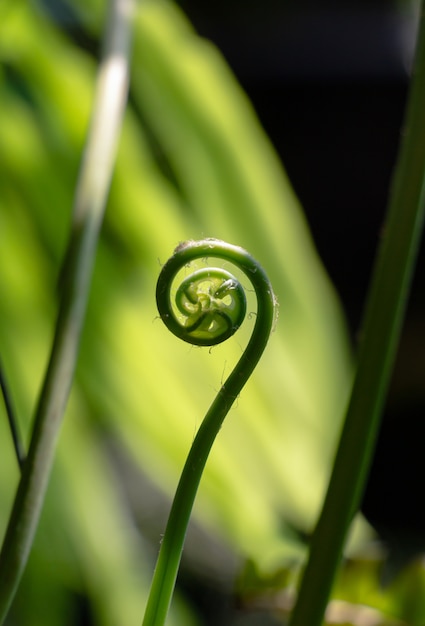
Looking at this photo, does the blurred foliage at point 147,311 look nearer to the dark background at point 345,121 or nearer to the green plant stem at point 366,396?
the green plant stem at point 366,396

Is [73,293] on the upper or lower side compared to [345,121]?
lower

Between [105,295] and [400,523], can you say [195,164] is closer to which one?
[105,295]

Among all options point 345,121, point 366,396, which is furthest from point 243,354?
point 345,121

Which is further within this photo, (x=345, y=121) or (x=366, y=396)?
(x=345, y=121)

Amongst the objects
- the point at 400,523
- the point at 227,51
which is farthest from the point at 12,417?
the point at 227,51

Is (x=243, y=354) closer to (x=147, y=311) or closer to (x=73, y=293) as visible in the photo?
(x=73, y=293)

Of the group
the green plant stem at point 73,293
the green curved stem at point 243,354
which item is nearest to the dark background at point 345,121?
the green plant stem at point 73,293

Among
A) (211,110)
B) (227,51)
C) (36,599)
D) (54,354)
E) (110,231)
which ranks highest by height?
(227,51)
